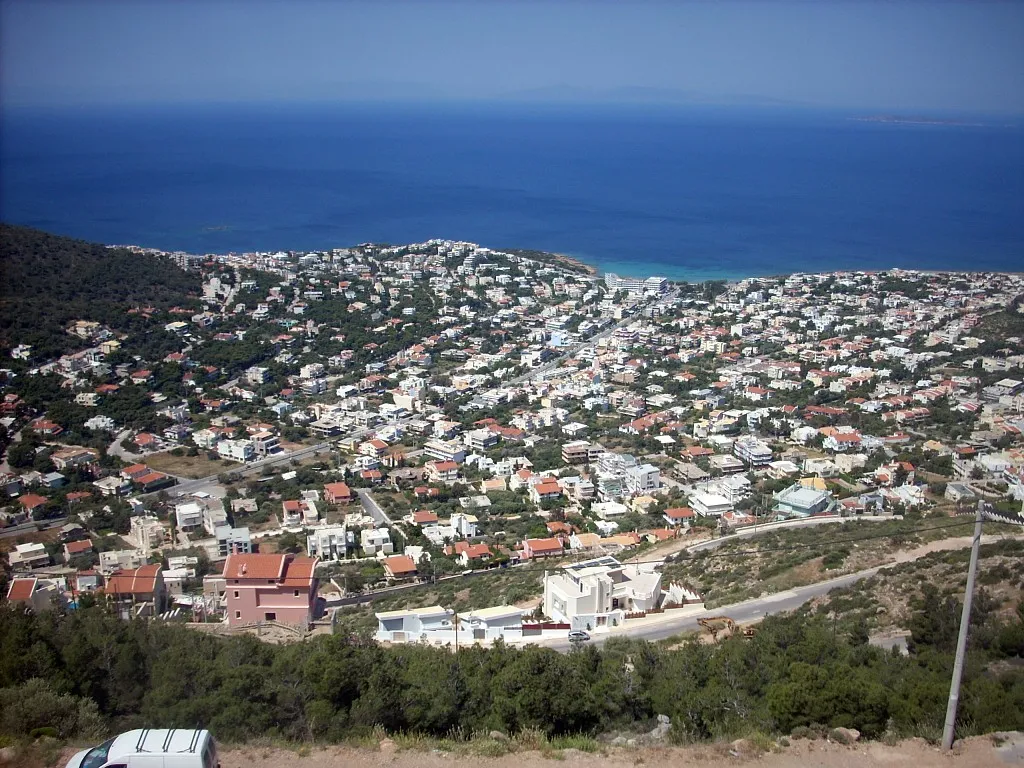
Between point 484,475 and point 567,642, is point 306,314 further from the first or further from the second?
point 567,642

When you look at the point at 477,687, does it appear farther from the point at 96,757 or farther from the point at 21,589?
the point at 21,589

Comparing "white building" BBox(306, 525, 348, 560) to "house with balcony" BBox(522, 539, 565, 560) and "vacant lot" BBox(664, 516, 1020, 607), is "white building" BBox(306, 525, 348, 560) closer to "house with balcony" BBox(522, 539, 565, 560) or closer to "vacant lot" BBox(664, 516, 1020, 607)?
"house with balcony" BBox(522, 539, 565, 560)

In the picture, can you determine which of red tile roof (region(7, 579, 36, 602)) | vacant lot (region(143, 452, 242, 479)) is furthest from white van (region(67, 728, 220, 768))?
vacant lot (region(143, 452, 242, 479))

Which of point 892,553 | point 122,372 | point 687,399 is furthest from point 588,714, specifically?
point 122,372

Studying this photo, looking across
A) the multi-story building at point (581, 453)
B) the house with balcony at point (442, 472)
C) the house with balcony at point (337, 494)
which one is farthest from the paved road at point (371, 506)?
the multi-story building at point (581, 453)

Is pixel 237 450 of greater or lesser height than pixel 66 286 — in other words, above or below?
below

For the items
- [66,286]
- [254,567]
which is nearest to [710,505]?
[254,567]

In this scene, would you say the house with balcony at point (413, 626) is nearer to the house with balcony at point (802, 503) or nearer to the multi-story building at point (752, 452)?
the house with balcony at point (802, 503)
